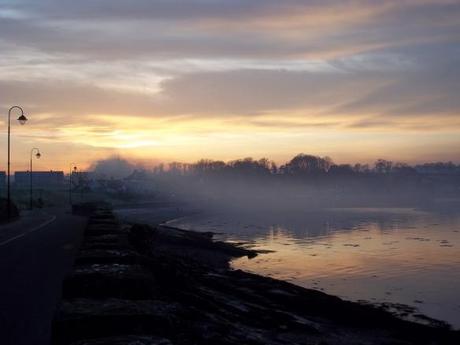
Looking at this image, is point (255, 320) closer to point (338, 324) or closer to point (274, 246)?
A: point (338, 324)

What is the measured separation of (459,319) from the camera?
23844 mm

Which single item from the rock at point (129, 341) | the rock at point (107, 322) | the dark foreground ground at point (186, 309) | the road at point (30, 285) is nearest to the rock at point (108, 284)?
the dark foreground ground at point (186, 309)

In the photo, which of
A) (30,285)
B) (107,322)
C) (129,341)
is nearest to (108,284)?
(107,322)

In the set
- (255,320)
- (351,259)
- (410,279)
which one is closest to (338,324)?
(255,320)

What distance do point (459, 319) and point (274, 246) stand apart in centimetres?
3132

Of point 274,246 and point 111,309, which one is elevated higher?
point 111,309

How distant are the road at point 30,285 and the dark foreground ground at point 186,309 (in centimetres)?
151

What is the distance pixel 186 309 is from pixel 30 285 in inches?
201

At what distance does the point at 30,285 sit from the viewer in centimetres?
1363

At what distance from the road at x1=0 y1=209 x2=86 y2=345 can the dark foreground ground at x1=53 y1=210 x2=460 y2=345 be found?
1.51 meters

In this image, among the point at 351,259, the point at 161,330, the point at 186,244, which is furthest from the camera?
the point at 186,244

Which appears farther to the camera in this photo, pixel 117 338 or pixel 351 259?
pixel 351 259

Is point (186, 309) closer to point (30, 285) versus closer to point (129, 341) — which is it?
point (30, 285)

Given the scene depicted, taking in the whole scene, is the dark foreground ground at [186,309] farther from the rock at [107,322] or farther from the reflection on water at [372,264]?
the reflection on water at [372,264]
